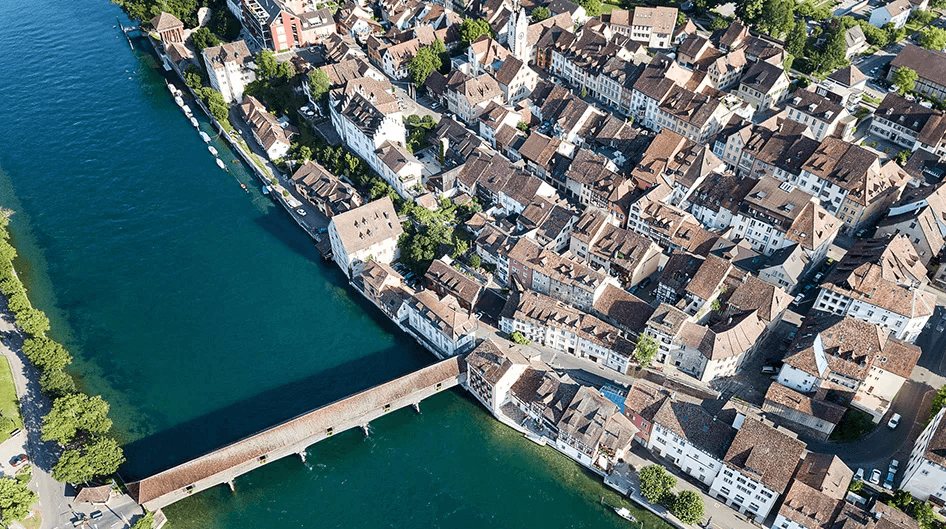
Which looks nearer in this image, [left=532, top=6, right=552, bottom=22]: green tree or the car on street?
the car on street

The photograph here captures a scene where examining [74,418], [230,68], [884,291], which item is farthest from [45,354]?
[884,291]

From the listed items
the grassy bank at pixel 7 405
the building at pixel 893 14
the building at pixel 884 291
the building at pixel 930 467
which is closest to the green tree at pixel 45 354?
the grassy bank at pixel 7 405

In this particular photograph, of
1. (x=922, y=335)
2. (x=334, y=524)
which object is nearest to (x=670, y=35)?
(x=922, y=335)

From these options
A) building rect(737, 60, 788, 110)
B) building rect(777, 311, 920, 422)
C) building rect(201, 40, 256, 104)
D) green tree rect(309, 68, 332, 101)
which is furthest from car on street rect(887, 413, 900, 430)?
building rect(201, 40, 256, 104)

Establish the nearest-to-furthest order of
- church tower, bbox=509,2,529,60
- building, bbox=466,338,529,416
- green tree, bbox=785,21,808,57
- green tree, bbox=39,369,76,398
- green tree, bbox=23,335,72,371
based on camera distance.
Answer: building, bbox=466,338,529,416 → green tree, bbox=39,369,76,398 → green tree, bbox=23,335,72,371 → church tower, bbox=509,2,529,60 → green tree, bbox=785,21,808,57

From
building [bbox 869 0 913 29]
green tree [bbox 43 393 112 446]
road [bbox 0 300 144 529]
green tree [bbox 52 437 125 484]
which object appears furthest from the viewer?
building [bbox 869 0 913 29]

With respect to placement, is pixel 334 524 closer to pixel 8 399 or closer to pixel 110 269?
pixel 8 399

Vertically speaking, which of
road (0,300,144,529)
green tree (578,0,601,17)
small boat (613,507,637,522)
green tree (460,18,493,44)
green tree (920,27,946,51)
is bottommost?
Result: road (0,300,144,529)

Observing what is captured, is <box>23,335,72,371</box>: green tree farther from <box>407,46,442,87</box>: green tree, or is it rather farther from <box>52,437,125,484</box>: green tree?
<box>407,46,442,87</box>: green tree
